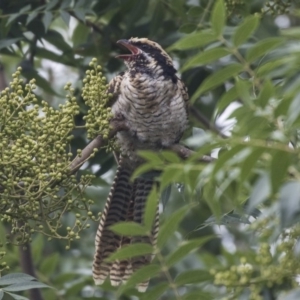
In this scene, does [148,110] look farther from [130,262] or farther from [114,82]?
[130,262]

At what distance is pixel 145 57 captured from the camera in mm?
4340

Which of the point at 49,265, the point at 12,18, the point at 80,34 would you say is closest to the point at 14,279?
the point at 12,18

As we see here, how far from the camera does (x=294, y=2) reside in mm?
4418

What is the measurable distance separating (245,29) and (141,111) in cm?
196

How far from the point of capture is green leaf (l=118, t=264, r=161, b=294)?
7.54 feet

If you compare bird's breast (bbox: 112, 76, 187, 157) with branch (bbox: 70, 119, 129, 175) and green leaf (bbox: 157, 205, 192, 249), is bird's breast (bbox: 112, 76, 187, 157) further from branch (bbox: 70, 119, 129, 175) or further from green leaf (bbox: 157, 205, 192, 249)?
green leaf (bbox: 157, 205, 192, 249)

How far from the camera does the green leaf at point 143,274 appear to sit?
2.30 metres

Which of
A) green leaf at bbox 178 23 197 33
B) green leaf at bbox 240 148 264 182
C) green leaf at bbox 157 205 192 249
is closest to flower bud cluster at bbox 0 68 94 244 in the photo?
green leaf at bbox 157 205 192 249

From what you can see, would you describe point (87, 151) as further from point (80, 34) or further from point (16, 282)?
point (80, 34)

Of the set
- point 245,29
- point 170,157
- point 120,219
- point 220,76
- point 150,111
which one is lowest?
point 120,219

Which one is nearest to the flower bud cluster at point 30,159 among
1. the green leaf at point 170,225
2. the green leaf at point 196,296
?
the green leaf at point 196,296

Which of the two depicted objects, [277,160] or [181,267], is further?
[181,267]

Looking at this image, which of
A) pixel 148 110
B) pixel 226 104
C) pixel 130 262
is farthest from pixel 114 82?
pixel 226 104

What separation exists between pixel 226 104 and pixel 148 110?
1.88 metres
